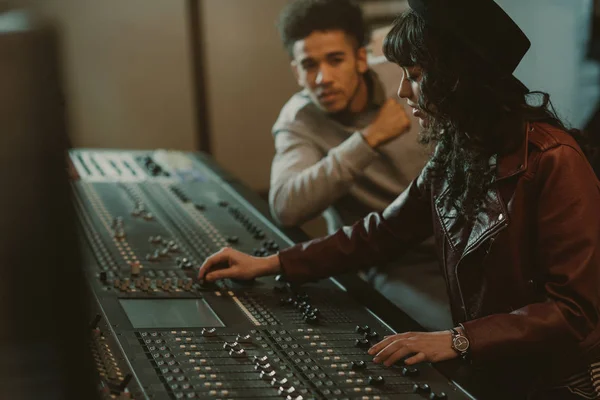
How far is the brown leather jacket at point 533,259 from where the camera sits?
4.75ft

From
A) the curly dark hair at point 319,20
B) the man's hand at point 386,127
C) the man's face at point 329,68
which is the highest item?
the curly dark hair at point 319,20

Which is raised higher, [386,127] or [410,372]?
[386,127]

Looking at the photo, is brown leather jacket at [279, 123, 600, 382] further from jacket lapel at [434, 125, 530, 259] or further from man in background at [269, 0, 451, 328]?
man in background at [269, 0, 451, 328]

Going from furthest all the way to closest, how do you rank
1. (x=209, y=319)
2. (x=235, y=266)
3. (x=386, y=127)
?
1. (x=386, y=127)
2. (x=235, y=266)
3. (x=209, y=319)

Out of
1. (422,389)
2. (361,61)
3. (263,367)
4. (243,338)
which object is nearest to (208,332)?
(243,338)

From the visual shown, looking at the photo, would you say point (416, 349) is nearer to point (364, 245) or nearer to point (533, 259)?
point (533, 259)

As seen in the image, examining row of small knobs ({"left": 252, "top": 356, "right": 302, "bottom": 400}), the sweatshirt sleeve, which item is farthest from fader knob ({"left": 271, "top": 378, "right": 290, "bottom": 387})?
the sweatshirt sleeve

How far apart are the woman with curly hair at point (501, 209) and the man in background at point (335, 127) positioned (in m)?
0.78

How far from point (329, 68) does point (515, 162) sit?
4.06 ft

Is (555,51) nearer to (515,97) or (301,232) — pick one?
(301,232)

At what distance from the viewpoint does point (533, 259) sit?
1565 mm

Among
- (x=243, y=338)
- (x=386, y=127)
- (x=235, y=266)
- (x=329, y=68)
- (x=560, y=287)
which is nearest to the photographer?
(x=560, y=287)

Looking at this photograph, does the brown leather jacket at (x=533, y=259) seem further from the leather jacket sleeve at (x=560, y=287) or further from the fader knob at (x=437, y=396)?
the fader knob at (x=437, y=396)

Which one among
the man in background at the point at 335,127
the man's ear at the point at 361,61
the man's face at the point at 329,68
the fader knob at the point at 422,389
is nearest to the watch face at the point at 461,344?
the fader knob at the point at 422,389
